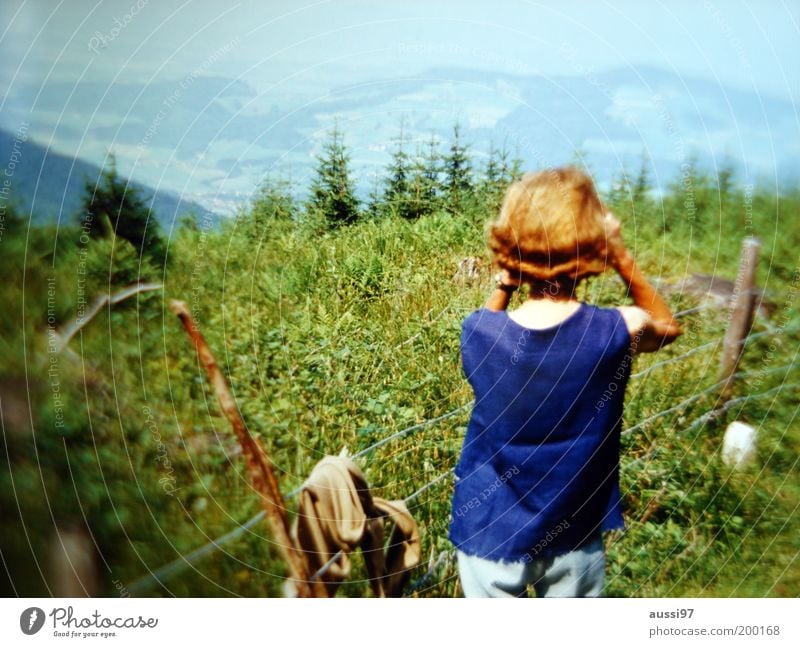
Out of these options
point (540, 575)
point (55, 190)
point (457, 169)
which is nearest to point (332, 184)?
point (457, 169)

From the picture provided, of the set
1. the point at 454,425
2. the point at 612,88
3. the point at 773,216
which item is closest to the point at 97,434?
the point at 454,425

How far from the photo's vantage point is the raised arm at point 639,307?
1007 millimetres

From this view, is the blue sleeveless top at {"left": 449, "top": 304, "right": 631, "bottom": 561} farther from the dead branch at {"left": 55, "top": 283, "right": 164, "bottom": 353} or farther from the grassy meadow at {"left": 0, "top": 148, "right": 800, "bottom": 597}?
the dead branch at {"left": 55, "top": 283, "right": 164, "bottom": 353}

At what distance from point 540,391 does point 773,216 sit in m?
0.63

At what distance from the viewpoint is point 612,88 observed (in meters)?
1.21

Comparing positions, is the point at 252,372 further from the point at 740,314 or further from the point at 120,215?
the point at 740,314

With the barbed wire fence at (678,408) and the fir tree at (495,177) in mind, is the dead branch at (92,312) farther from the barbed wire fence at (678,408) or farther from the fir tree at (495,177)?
the fir tree at (495,177)

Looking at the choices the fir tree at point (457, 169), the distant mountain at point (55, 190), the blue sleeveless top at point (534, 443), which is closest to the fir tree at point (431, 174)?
the fir tree at point (457, 169)

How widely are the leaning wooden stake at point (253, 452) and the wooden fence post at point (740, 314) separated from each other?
851 millimetres

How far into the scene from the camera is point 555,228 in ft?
3.24

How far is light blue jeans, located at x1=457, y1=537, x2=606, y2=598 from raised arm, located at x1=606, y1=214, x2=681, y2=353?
1.05ft

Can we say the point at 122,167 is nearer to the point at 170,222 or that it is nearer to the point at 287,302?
the point at 170,222

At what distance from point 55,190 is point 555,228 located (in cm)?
78

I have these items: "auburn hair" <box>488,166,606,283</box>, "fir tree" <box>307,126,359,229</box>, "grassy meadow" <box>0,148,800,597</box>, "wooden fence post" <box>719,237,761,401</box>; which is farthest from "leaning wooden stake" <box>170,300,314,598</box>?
"wooden fence post" <box>719,237,761,401</box>
